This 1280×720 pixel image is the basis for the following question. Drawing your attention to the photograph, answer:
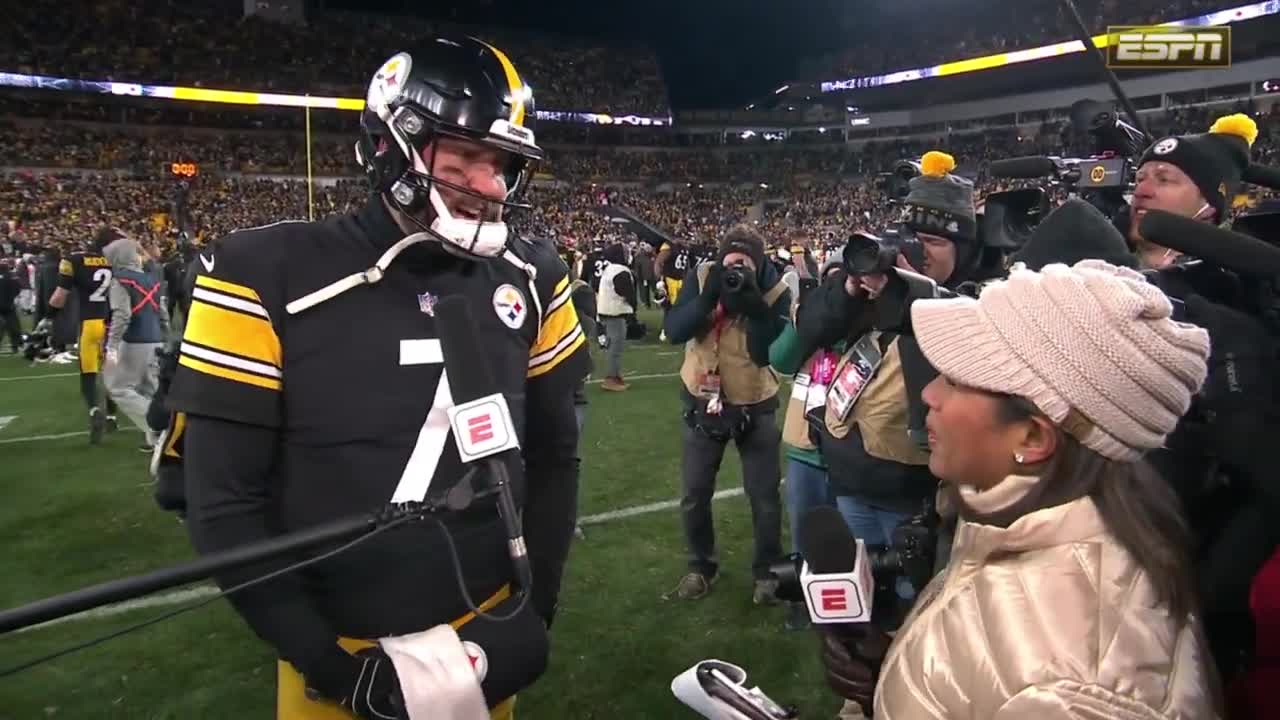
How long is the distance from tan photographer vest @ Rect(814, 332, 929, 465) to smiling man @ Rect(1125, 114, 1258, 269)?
861 mm

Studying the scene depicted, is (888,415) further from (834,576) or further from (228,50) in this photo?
(228,50)

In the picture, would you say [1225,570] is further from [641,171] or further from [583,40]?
[583,40]

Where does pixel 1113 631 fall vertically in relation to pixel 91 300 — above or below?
above

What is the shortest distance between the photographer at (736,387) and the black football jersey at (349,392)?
9.05 ft

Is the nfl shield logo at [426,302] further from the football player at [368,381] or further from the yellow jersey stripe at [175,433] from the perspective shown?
the yellow jersey stripe at [175,433]

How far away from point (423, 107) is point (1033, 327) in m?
1.24

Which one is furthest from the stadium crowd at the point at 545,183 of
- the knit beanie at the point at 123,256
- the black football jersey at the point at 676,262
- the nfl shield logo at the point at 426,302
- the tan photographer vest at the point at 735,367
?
the nfl shield logo at the point at 426,302

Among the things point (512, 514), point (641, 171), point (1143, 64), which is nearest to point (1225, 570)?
point (512, 514)

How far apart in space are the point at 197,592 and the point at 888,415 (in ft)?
12.6

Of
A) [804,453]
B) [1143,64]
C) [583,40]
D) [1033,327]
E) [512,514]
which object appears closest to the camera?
[1033,327]

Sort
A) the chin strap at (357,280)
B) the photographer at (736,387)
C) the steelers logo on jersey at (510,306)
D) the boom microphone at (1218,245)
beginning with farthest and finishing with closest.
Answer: the photographer at (736,387) → the steelers logo on jersey at (510,306) → the chin strap at (357,280) → the boom microphone at (1218,245)

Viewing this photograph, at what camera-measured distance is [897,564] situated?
165 centimetres

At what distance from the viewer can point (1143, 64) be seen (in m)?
5.05

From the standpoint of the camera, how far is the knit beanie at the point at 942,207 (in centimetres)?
296
